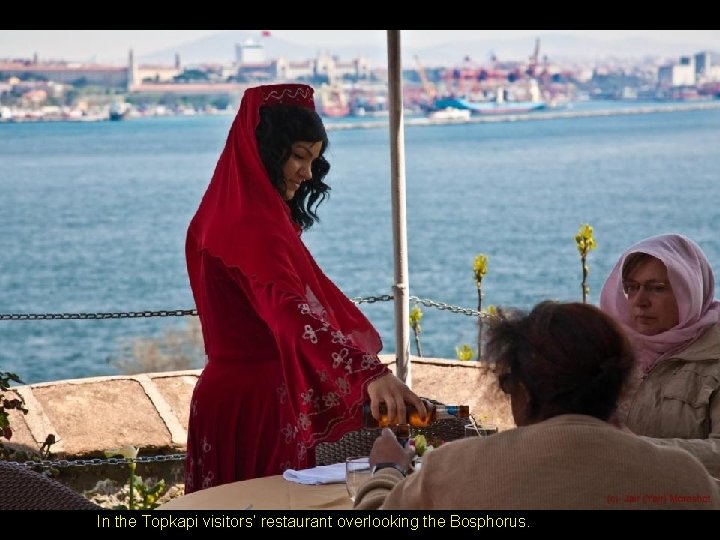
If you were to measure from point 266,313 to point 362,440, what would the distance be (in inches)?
29.8

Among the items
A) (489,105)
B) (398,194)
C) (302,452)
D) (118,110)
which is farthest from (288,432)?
(489,105)

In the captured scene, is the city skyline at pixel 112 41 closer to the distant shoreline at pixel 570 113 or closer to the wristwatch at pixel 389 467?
the distant shoreline at pixel 570 113

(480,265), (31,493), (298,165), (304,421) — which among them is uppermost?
(298,165)

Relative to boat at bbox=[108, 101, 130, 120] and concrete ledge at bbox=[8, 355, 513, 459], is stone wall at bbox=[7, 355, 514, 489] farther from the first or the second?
boat at bbox=[108, 101, 130, 120]

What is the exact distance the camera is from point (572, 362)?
2.05 m

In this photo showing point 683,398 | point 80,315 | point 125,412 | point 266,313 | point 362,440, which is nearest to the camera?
point 266,313

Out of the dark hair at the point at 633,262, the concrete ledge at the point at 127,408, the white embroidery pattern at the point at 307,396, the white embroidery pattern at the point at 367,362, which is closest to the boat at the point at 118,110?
the concrete ledge at the point at 127,408

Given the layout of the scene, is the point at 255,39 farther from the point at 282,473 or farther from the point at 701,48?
the point at 282,473

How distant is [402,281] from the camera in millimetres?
4852

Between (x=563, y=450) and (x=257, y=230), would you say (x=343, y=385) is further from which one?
(x=563, y=450)

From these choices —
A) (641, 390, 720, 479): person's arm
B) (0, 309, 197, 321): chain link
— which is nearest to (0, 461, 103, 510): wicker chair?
(641, 390, 720, 479): person's arm

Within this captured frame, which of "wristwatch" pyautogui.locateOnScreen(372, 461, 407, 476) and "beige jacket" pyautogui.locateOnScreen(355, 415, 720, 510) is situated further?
"wristwatch" pyautogui.locateOnScreen(372, 461, 407, 476)

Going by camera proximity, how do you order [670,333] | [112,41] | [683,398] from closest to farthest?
[683,398] < [670,333] < [112,41]

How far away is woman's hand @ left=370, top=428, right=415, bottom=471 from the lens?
247 cm
